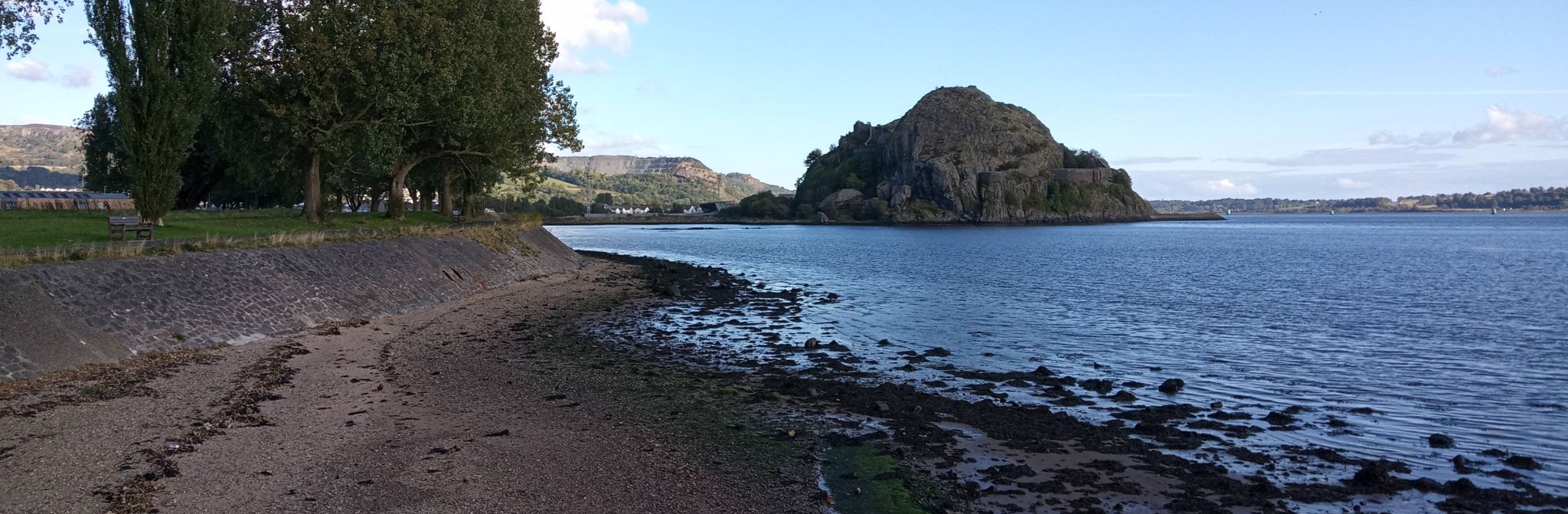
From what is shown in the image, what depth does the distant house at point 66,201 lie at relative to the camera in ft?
239

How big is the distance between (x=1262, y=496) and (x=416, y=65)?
46.7 meters

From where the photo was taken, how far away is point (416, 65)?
1971 inches

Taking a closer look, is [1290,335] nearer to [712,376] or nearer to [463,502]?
[712,376]

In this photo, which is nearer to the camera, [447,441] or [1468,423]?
[447,441]

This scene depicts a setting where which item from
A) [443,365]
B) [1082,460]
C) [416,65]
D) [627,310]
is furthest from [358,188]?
[1082,460]

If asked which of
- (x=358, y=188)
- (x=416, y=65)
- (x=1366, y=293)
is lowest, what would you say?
(x=1366, y=293)

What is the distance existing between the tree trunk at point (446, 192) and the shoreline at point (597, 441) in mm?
A: 42197

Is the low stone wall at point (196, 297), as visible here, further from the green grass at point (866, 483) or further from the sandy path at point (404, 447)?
the green grass at point (866, 483)

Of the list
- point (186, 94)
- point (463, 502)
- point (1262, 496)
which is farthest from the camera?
point (186, 94)

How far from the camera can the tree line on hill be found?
37344 millimetres

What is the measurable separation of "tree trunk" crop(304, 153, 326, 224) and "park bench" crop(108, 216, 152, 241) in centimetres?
1620

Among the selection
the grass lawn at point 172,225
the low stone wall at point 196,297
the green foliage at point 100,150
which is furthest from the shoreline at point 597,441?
the green foliage at point 100,150

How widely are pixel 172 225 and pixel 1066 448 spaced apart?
39.9 m

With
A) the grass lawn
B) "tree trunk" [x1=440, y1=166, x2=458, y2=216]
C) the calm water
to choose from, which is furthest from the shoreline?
"tree trunk" [x1=440, y1=166, x2=458, y2=216]
